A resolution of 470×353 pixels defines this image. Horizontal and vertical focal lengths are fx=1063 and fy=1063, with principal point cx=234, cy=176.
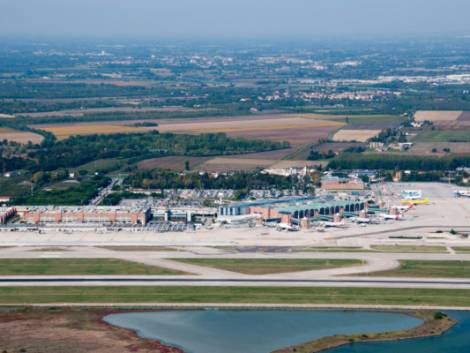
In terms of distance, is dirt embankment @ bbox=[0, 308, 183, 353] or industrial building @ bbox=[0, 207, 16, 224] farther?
industrial building @ bbox=[0, 207, 16, 224]

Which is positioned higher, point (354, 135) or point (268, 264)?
point (268, 264)

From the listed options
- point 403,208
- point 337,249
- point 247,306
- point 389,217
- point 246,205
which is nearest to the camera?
point 247,306

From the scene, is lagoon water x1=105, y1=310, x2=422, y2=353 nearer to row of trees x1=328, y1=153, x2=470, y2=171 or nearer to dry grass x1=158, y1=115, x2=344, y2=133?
row of trees x1=328, y1=153, x2=470, y2=171

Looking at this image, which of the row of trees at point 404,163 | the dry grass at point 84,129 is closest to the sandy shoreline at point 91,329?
the row of trees at point 404,163

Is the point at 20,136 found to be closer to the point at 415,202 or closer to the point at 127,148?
the point at 127,148

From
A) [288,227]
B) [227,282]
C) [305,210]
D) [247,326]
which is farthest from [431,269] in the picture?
[305,210]

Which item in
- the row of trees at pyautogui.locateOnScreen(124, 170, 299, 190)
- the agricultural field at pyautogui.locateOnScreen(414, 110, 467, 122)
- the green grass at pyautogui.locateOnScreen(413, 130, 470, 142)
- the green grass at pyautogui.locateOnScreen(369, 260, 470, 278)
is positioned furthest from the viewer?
the agricultural field at pyautogui.locateOnScreen(414, 110, 467, 122)

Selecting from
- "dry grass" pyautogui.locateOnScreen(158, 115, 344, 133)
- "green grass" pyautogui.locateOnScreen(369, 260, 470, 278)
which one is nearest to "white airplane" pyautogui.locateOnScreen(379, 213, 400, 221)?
"green grass" pyautogui.locateOnScreen(369, 260, 470, 278)
